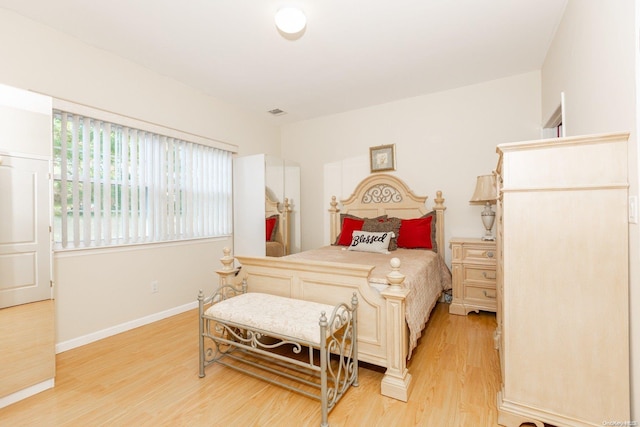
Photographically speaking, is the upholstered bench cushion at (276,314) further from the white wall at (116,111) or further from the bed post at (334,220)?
the bed post at (334,220)

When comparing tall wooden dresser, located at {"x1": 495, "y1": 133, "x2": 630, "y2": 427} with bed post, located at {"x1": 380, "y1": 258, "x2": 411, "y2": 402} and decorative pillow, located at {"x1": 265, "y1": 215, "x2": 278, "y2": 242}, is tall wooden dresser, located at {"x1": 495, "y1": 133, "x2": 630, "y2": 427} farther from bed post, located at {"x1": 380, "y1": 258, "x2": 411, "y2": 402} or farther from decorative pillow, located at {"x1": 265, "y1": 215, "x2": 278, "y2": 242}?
decorative pillow, located at {"x1": 265, "y1": 215, "x2": 278, "y2": 242}

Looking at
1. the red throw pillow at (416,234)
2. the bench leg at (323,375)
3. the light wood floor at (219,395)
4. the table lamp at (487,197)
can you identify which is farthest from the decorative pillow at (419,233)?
the bench leg at (323,375)

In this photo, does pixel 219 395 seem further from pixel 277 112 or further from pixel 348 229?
pixel 277 112

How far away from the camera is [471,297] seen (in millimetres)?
3137

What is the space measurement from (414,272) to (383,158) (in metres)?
2.17

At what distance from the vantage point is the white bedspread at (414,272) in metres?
2.00

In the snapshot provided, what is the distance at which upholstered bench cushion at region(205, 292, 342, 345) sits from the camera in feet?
5.47

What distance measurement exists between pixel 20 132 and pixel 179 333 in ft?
6.48

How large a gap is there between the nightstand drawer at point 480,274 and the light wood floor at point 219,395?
0.80 metres

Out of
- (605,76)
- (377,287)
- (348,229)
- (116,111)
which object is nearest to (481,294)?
(348,229)

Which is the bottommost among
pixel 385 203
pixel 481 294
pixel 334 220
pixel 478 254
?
pixel 481 294

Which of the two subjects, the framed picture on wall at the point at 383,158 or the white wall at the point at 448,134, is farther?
the framed picture on wall at the point at 383,158

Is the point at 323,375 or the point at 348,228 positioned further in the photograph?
the point at 348,228

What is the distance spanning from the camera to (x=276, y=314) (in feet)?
6.01
